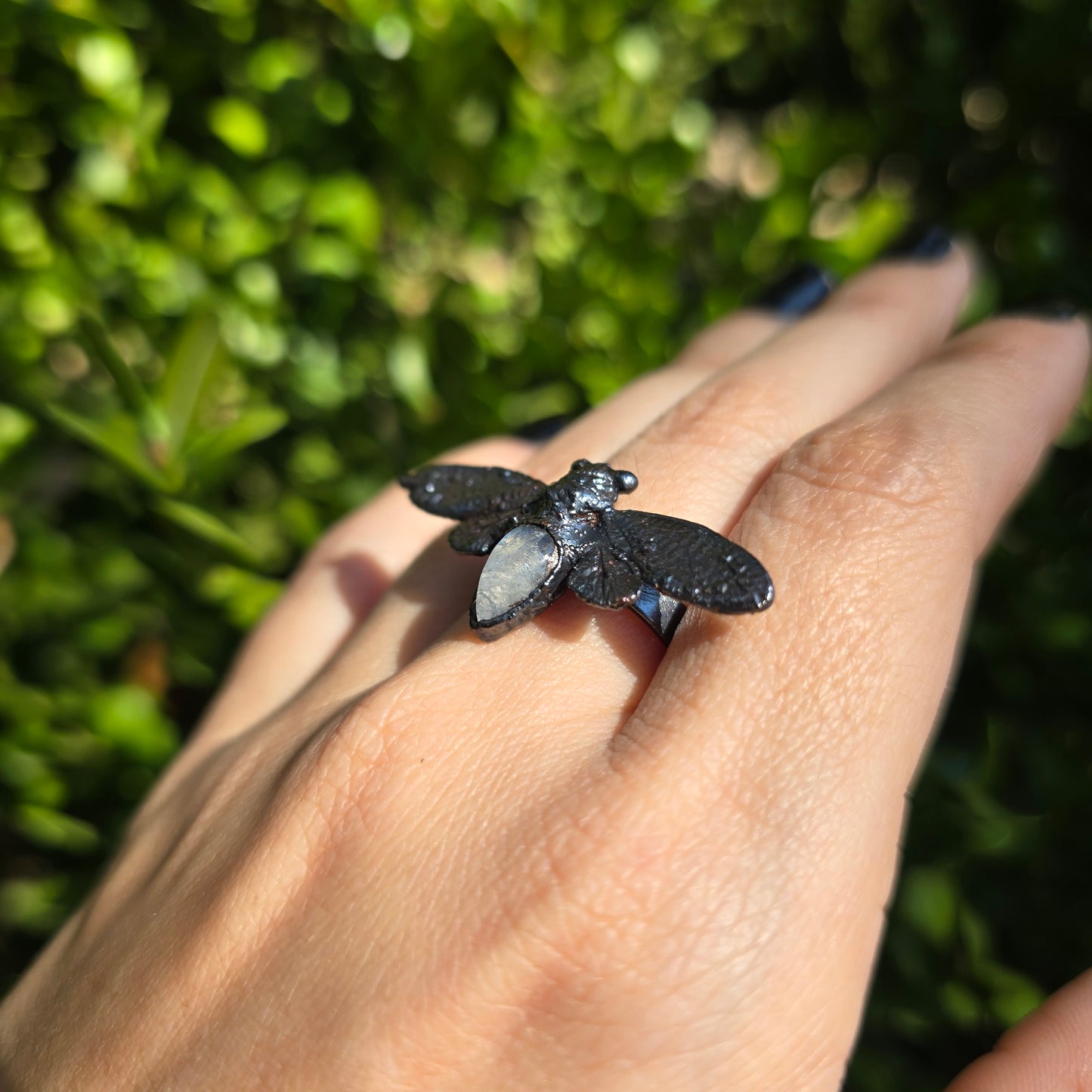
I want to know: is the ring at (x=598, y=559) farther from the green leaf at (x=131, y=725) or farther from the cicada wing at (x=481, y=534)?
the green leaf at (x=131, y=725)

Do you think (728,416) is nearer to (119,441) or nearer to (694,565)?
(694,565)

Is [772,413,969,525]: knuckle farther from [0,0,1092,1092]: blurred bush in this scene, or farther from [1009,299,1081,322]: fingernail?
[0,0,1092,1092]: blurred bush

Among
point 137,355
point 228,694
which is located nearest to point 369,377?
→ point 137,355

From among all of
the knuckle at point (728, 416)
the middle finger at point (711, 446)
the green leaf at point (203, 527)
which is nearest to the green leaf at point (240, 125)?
the green leaf at point (203, 527)

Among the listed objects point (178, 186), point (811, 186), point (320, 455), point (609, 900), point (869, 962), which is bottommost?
point (869, 962)

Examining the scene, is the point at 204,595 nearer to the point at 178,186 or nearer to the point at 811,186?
the point at 178,186

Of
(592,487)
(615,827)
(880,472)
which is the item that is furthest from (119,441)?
(880,472)

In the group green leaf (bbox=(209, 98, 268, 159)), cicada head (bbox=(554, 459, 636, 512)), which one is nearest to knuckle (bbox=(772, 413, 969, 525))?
cicada head (bbox=(554, 459, 636, 512))
